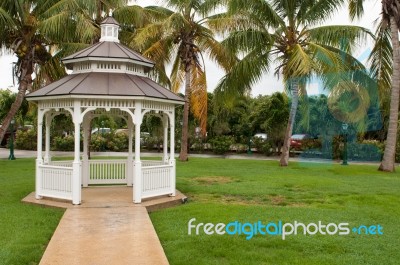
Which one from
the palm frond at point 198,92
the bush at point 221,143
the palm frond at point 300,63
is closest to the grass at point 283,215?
the palm frond at point 300,63

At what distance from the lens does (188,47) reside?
2258 cm

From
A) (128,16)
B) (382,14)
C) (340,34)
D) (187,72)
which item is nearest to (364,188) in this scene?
(340,34)

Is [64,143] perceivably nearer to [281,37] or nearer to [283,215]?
[281,37]

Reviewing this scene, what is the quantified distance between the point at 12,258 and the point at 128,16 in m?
17.0

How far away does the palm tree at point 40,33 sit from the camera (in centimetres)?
1836

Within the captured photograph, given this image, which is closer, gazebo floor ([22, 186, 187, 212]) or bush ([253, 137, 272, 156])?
gazebo floor ([22, 186, 187, 212])

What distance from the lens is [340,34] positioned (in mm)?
19234

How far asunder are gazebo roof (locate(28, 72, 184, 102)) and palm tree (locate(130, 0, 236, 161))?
9980 mm

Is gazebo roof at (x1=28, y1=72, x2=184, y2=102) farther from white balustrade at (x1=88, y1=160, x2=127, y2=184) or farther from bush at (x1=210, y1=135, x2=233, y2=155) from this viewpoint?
bush at (x1=210, y1=135, x2=233, y2=155)

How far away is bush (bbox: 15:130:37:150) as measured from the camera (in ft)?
117

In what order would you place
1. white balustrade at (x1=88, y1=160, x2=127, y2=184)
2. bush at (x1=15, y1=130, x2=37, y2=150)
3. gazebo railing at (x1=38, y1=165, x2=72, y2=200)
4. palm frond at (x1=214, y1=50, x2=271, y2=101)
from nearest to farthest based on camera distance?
1. gazebo railing at (x1=38, y1=165, x2=72, y2=200)
2. white balustrade at (x1=88, y1=160, x2=127, y2=184)
3. palm frond at (x1=214, y1=50, x2=271, y2=101)
4. bush at (x1=15, y1=130, x2=37, y2=150)

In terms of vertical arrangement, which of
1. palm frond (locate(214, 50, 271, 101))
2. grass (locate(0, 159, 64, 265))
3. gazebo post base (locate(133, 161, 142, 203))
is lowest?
grass (locate(0, 159, 64, 265))

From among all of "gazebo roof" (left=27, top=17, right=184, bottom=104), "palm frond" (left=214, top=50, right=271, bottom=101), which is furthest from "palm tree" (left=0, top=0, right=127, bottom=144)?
"gazebo roof" (left=27, top=17, right=184, bottom=104)

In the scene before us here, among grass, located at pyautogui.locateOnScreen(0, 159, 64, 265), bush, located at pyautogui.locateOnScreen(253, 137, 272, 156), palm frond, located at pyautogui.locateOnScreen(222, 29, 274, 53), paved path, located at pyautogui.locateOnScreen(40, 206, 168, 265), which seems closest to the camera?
paved path, located at pyautogui.locateOnScreen(40, 206, 168, 265)
